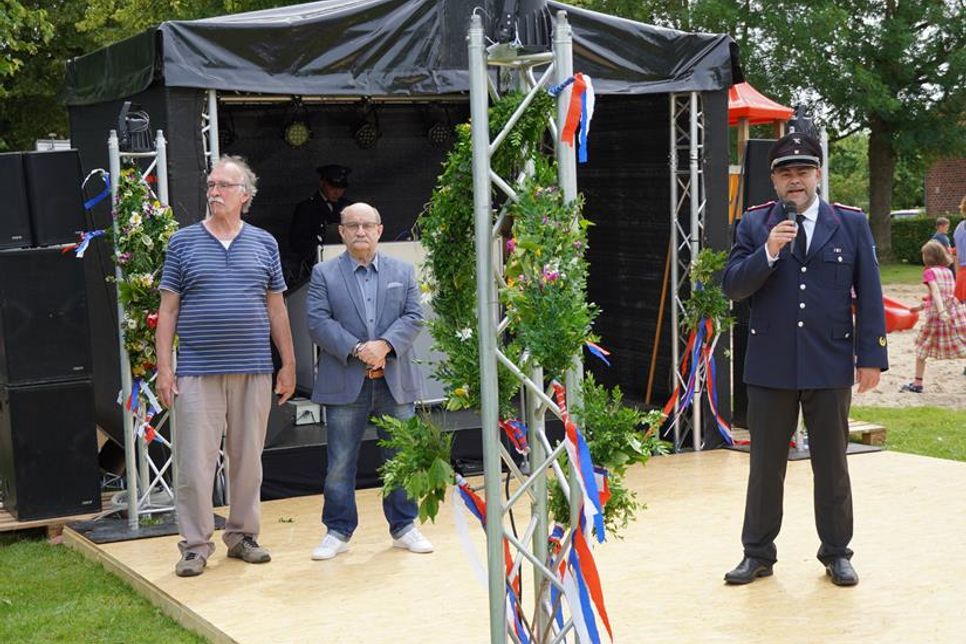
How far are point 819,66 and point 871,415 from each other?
1469cm

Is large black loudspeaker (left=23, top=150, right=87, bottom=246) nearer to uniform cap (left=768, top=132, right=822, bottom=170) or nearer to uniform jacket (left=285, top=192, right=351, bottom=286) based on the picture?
uniform jacket (left=285, top=192, right=351, bottom=286)

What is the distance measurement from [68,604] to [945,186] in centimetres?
3292

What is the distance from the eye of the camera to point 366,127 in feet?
33.0

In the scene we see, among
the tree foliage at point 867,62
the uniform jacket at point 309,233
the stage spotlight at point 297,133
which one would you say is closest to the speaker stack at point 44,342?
the uniform jacket at point 309,233

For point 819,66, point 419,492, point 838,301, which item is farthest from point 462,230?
point 819,66

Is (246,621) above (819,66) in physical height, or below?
below

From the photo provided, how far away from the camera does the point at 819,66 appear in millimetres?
23766

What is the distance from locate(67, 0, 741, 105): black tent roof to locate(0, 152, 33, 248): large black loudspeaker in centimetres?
72

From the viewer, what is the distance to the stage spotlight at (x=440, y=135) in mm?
10328

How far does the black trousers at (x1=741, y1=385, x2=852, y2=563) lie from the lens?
516 centimetres

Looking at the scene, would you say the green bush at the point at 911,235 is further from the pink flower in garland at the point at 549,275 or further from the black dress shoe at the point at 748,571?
the pink flower in garland at the point at 549,275

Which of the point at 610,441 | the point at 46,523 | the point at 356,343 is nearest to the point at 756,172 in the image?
the point at 356,343

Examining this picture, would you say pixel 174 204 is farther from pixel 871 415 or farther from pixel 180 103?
pixel 871 415

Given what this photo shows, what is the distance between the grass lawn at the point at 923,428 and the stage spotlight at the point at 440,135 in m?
3.69
